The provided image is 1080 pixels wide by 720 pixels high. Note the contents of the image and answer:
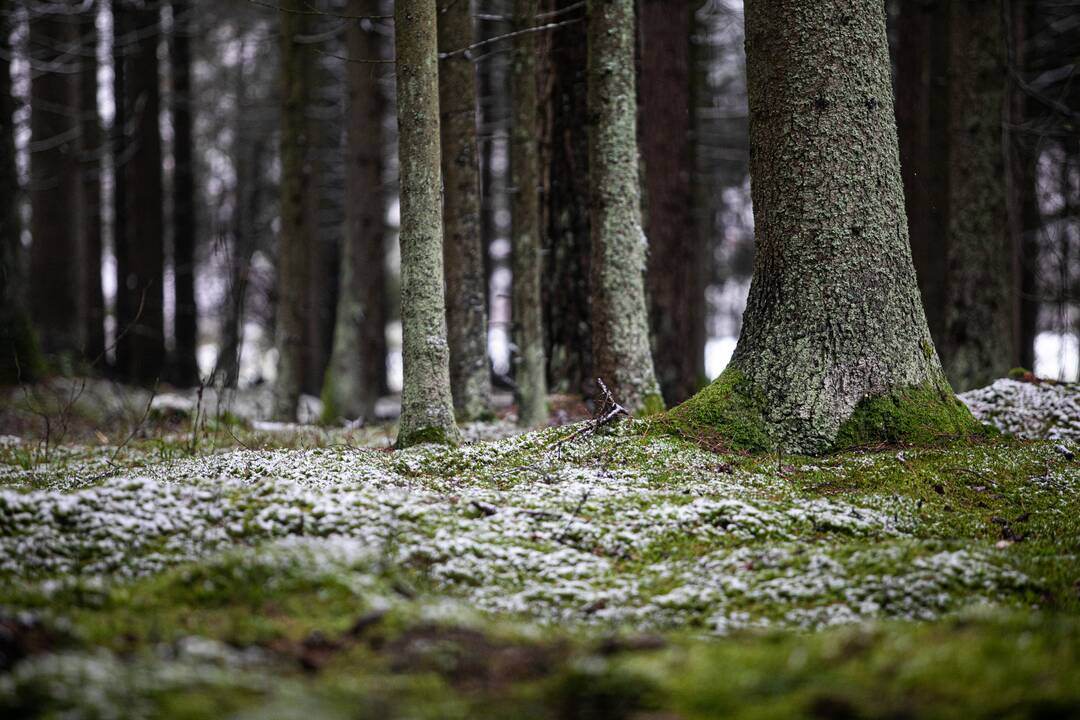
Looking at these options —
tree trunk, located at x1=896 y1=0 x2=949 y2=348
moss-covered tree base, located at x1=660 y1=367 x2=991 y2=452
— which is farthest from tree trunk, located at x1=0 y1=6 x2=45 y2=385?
tree trunk, located at x1=896 y1=0 x2=949 y2=348

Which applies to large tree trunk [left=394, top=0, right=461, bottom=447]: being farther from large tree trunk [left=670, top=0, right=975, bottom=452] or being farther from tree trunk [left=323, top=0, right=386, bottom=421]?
tree trunk [left=323, top=0, right=386, bottom=421]

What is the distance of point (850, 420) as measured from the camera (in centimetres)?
696

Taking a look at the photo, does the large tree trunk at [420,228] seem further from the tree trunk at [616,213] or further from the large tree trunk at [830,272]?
the large tree trunk at [830,272]

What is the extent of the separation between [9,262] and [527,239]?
1038 cm

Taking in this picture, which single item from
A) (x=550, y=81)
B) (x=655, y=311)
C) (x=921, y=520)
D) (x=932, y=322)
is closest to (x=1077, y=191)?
(x=932, y=322)

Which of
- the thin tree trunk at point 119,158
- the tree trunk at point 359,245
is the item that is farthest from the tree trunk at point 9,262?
the tree trunk at point 359,245

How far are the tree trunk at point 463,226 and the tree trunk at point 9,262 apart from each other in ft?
27.5

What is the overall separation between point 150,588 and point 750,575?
323cm

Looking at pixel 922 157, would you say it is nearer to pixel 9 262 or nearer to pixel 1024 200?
pixel 1024 200

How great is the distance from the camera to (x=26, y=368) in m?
14.5

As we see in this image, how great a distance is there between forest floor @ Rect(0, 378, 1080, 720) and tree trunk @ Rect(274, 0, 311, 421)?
602 cm

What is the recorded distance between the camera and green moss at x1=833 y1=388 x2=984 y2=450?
6867 mm

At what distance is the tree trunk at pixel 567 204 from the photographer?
39.1 ft

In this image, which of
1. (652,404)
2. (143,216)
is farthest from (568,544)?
(143,216)
